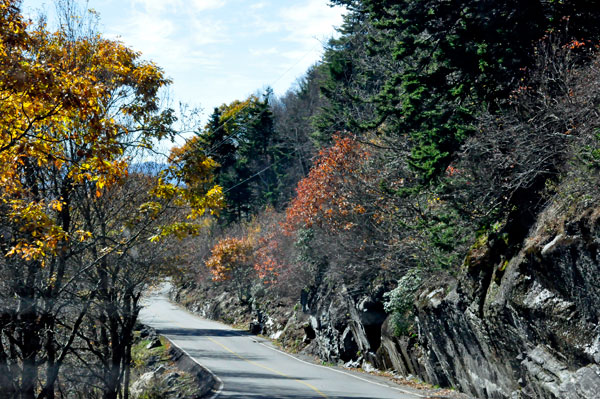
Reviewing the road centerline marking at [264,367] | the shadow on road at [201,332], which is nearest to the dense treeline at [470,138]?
the road centerline marking at [264,367]

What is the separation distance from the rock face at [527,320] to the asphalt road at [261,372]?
2145 millimetres

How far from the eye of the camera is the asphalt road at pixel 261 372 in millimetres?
17844

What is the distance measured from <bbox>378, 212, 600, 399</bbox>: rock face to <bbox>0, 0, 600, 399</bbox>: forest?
0.62 meters

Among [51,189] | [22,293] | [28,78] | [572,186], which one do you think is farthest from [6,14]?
[572,186]

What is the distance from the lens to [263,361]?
2795 centimetres

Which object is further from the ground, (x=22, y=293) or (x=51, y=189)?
(x=51, y=189)

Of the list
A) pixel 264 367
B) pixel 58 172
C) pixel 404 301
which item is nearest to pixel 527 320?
pixel 404 301

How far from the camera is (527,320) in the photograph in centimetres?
1217

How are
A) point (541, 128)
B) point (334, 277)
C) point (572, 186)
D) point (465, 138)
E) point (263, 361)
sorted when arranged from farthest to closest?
point (263, 361) < point (334, 277) < point (465, 138) < point (541, 128) < point (572, 186)

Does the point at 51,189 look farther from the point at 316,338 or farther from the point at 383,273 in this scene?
the point at 316,338

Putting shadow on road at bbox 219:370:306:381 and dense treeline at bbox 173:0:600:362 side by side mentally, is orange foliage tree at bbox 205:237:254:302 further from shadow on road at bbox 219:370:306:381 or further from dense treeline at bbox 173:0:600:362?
shadow on road at bbox 219:370:306:381

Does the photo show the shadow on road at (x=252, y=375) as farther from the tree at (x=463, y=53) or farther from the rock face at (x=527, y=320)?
the tree at (x=463, y=53)

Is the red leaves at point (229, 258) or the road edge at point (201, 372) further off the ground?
the red leaves at point (229, 258)

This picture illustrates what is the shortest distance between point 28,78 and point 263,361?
23466 millimetres
